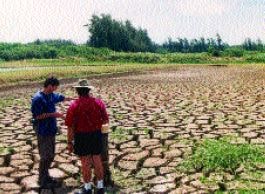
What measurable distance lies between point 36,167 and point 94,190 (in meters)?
1.31

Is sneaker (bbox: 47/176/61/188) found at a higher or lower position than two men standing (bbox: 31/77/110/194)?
lower

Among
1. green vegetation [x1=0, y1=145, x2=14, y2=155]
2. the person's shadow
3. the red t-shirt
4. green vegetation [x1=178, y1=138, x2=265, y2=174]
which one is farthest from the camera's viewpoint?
green vegetation [x1=0, y1=145, x2=14, y2=155]

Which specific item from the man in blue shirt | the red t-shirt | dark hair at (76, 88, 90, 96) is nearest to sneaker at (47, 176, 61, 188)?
the man in blue shirt

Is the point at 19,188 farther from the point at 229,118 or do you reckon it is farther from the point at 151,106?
the point at 151,106

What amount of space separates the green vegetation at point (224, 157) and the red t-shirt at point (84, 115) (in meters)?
1.59

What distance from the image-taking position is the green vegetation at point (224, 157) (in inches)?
211

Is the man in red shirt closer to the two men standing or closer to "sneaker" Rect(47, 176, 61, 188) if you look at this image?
the two men standing

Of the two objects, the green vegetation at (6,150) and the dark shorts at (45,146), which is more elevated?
the dark shorts at (45,146)

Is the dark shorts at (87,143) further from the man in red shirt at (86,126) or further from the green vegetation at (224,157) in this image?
the green vegetation at (224,157)

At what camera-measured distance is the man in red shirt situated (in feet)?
14.5

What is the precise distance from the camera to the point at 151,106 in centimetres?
1109

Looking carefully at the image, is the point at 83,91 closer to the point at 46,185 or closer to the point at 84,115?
the point at 84,115

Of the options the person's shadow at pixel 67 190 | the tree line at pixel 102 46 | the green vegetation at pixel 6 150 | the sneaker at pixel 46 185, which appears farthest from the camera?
the tree line at pixel 102 46

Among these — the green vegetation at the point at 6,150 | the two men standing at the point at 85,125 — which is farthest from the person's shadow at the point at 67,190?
the green vegetation at the point at 6,150
